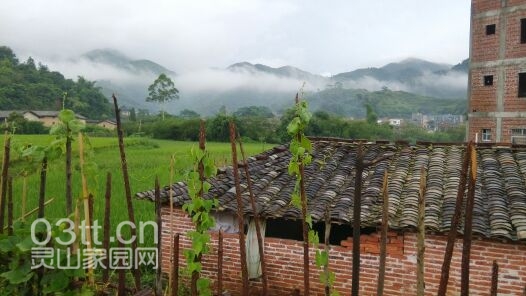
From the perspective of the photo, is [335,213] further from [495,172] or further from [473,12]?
[473,12]

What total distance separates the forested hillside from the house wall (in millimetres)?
44098

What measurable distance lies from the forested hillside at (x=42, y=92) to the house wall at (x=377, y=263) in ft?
145

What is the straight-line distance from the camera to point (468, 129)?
18.1m

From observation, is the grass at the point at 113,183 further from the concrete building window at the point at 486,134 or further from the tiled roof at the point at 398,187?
the concrete building window at the point at 486,134

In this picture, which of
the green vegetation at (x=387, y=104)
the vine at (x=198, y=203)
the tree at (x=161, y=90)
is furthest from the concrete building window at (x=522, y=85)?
the green vegetation at (x=387, y=104)

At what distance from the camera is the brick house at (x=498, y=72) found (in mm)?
16234

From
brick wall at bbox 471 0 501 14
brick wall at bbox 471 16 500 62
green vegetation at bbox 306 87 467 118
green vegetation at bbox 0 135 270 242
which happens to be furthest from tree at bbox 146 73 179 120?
green vegetation at bbox 306 87 467 118

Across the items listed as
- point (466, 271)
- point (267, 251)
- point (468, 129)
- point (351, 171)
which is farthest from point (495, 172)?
point (468, 129)

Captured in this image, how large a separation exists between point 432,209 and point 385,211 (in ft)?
12.9

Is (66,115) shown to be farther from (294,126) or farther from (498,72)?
(498,72)

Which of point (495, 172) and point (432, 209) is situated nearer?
point (432, 209)

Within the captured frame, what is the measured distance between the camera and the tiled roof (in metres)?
5.50

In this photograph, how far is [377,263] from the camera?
242 inches

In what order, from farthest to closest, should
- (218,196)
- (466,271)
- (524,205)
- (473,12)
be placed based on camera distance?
(473,12), (218,196), (524,205), (466,271)
